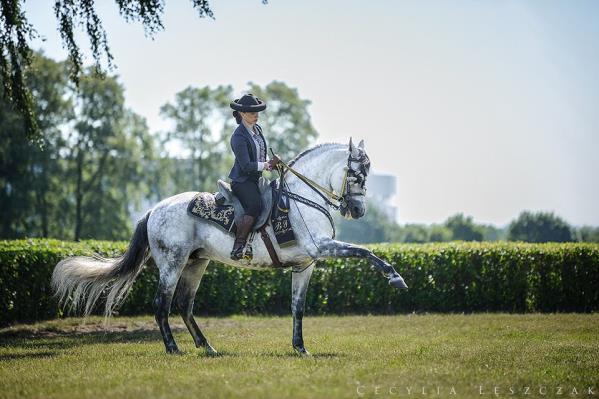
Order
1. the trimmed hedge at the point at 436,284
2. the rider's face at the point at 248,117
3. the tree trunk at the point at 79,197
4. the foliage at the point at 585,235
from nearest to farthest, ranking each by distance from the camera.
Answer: the rider's face at the point at 248,117, the trimmed hedge at the point at 436,284, the tree trunk at the point at 79,197, the foliage at the point at 585,235

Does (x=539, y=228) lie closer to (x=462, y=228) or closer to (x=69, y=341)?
(x=462, y=228)

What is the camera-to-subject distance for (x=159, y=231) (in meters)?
12.6

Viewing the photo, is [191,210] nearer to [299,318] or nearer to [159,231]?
[159,231]

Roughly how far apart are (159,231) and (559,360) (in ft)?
23.1

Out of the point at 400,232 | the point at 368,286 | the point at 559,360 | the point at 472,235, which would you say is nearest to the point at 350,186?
the point at 559,360

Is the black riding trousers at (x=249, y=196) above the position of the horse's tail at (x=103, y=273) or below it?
above

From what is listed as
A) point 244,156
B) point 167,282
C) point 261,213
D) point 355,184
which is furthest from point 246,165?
point 167,282

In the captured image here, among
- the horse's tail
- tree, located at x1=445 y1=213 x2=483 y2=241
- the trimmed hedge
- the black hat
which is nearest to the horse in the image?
the horse's tail

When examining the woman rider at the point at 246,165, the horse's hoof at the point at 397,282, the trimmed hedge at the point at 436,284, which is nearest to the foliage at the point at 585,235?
the trimmed hedge at the point at 436,284

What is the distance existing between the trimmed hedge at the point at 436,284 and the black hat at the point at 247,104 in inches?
385

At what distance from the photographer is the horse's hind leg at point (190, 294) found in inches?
498

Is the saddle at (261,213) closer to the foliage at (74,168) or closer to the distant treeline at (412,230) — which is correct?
the foliage at (74,168)

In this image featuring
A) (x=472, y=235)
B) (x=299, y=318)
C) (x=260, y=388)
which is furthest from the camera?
(x=472, y=235)

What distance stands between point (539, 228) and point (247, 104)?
7872 centimetres
